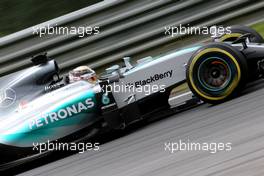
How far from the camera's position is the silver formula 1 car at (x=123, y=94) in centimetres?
661

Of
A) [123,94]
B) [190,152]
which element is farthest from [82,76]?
[190,152]

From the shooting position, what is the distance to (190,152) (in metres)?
5.28

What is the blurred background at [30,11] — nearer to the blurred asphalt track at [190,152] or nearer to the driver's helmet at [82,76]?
the driver's helmet at [82,76]

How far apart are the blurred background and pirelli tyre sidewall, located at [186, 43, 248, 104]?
483 cm

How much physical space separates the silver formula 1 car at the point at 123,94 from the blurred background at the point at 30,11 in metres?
4.23

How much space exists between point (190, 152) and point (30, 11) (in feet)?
21.9

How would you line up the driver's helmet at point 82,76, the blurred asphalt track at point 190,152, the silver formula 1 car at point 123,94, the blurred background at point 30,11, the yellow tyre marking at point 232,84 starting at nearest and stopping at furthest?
1. the blurred asphalt track at point 190,152
2. the yellow tyre marking at point 232,84
3. the silver formula 1 car at point 123,94
4. the driver's helmet at point 82,76
5. the blurred background at point 30,11

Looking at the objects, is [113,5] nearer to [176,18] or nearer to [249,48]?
[176,18]

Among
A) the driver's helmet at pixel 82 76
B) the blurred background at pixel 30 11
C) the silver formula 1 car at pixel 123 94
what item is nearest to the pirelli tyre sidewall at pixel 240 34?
the silver formula 1 car at pixel 123 94

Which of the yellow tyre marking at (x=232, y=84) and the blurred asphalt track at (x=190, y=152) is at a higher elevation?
the yellow tyre marking at (x=232, y=84)

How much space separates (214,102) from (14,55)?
12.4 ft

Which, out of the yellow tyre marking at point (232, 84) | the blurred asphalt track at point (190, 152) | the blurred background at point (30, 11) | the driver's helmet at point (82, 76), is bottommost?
the blurred asphalt track at point (190, 152)

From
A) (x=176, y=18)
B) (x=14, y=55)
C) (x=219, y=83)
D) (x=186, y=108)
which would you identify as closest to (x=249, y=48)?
(x=219, y=83)

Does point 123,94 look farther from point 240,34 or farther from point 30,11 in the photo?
point 30,11
